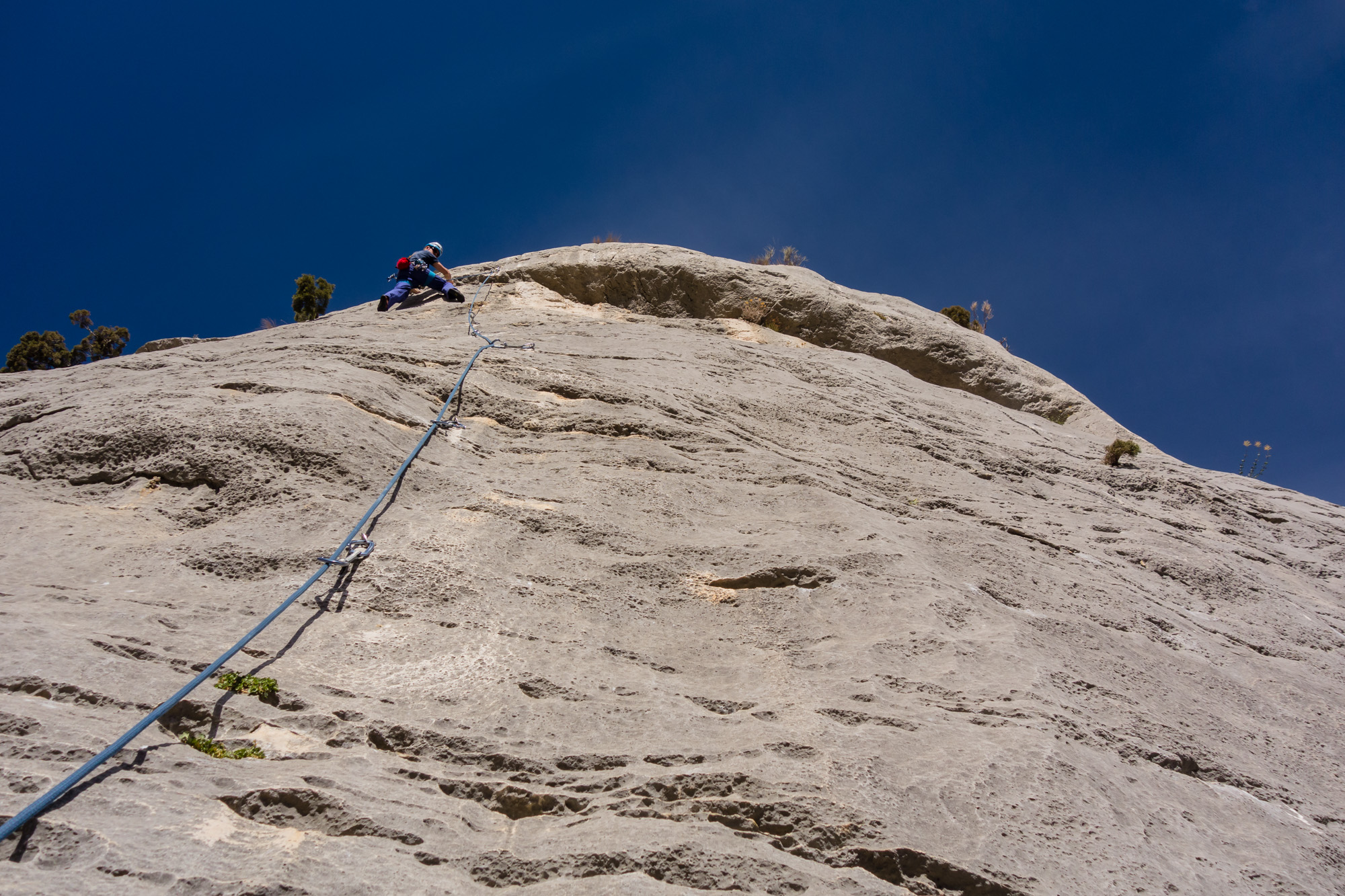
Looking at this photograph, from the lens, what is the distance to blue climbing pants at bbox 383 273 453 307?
933 centimetres

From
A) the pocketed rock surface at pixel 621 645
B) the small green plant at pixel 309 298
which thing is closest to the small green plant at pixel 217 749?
the pocketed rock surface at pixel 621 645

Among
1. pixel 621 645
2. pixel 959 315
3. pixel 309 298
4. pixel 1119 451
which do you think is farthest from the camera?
pixel 309 298

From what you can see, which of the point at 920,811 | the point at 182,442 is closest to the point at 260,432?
the point at 182,442

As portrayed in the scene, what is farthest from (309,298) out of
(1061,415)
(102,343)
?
(1061,415)

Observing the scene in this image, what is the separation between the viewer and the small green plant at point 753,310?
1004 cm

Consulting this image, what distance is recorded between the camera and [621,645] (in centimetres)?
412

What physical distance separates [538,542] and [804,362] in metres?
4.98

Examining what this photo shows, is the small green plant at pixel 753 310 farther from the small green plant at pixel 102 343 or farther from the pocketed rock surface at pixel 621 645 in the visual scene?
the small green plant at pixel 102 343

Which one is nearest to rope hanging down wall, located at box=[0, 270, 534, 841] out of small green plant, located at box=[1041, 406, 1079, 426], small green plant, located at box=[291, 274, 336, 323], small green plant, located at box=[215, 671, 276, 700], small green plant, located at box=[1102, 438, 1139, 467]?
small green plant, located at box=[215, 671, 276, 700]

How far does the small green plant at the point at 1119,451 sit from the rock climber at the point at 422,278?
7.96 meters

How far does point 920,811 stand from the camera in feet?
9.94

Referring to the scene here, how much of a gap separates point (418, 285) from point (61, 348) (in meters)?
19.0

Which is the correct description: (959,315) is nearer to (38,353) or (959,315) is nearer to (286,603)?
(286,603)

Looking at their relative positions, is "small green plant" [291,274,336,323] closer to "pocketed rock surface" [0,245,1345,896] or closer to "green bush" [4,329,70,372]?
"green bush" [4,329,70,372]
